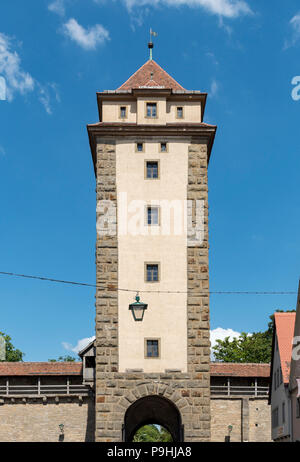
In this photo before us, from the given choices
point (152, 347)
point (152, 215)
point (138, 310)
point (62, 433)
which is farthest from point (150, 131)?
point (62, 433)

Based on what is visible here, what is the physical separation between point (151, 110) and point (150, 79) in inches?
118

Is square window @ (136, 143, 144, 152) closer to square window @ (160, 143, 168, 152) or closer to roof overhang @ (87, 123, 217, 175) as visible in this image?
roof overhang @ (87, 123, 217, 175)

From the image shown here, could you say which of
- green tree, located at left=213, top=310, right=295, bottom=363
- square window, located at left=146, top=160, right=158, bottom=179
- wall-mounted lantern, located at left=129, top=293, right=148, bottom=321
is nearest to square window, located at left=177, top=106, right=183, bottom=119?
square window, located at left=146, top=160, right=158, bottom=179

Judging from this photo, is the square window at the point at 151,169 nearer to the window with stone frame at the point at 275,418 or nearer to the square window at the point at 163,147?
the square window at the point at 163,147

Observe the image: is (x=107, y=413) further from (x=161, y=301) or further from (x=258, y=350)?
(x=258, y=350)

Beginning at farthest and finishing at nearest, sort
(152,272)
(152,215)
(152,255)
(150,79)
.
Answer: (150,79)
(152,215)
(152,255)
(152,272)

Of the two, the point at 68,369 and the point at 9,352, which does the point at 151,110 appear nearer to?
the point at 68,369

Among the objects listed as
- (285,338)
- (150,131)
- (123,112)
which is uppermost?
(123,112)

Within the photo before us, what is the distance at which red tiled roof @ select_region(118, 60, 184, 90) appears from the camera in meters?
33.1

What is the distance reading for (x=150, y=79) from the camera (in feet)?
110

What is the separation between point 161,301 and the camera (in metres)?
28.9

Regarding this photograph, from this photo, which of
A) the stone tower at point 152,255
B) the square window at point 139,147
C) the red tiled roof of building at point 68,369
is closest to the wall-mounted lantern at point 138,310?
the stone tower at point 152,255

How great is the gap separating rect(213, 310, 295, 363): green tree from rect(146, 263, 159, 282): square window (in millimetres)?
32303

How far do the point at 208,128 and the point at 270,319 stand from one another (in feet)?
126
